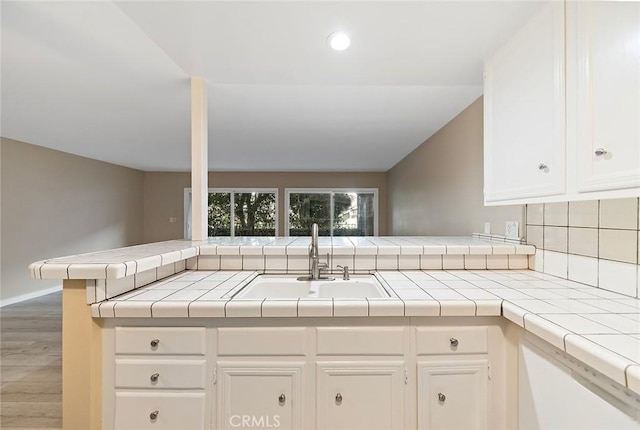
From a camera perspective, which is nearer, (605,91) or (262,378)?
(605,91)

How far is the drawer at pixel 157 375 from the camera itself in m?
1.15

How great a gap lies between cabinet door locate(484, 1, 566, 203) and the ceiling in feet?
0.49

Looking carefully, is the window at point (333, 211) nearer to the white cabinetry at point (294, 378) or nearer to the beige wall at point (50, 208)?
the beige wall at point (50, 208)

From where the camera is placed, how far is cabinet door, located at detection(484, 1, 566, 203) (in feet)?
3.81

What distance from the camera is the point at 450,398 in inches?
45.6

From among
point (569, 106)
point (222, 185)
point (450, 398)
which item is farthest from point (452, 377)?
point (222, 185)

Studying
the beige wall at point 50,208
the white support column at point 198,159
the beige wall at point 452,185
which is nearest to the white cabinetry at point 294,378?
the white support column at point 198,159

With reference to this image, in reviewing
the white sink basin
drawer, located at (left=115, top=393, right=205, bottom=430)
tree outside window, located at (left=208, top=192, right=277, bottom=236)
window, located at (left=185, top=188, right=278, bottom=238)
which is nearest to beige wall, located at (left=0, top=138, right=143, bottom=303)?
window, located at (left=185, top=188, right=278, bottom=238)

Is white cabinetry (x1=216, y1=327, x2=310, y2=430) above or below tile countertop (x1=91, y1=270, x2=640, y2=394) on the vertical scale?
below

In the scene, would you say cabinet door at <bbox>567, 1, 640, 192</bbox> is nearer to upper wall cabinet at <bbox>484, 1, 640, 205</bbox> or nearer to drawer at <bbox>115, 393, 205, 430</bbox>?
upper wall cabinet at <bbox>484, 1, 640, 205</bbox>

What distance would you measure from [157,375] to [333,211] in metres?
5.94

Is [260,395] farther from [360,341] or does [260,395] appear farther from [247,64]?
[247,64]

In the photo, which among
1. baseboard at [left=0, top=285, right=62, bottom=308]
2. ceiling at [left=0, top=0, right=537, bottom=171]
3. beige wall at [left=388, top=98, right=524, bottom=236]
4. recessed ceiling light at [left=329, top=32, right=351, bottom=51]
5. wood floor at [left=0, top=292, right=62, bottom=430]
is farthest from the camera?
baseboard at [left=0, top=285, right=62, bottom=308]

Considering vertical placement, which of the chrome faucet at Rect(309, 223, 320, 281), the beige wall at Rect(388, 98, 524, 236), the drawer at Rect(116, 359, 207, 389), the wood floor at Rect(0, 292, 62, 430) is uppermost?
the beige wall at Rect(388, 98, 524, 236)
